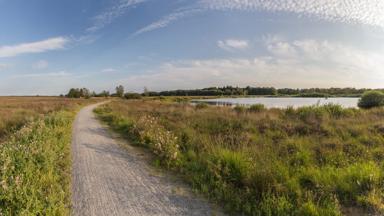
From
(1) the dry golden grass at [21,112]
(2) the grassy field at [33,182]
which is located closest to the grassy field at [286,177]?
(2) the grassy field at [33,182]

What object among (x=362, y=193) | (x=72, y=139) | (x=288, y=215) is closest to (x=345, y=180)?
(x=362, y=193)

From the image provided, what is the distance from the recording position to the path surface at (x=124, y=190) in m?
3.86

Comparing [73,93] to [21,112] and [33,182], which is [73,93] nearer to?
[21,112]

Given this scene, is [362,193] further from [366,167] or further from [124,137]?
[124,137]

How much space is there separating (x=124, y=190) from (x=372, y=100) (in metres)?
34.2

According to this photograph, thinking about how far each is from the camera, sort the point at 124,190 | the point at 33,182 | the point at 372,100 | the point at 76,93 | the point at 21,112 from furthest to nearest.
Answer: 1. the point at 76,93
2. the point at 372,100
3. the point at 21,112
4. the point at 124,190
5. the point at 33,182

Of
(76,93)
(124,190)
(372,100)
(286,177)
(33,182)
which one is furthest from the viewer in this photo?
(76,93)

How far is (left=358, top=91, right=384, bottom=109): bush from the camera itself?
28219 mm

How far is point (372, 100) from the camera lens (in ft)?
94.3

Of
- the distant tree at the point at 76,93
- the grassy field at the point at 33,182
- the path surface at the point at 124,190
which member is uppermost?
the distant tree at the point at 76,93

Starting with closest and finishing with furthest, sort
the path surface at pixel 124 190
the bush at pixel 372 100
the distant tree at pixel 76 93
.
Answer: the path surface at pixel 124 190 → the bush at pixel 372 100 → the distant tree at pixel 76 93

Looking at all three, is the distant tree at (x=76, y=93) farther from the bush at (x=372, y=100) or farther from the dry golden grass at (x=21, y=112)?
the bush at (x=372, y=100)

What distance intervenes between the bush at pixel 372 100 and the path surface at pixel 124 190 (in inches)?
1278

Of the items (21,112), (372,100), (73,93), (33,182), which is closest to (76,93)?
(73,93)
